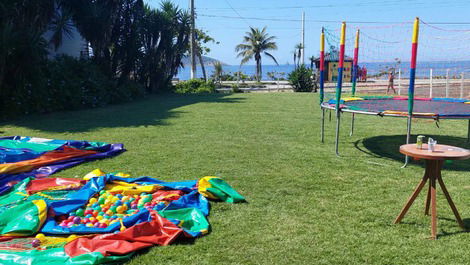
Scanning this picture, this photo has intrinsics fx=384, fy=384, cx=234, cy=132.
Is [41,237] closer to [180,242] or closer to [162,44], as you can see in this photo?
[180,242]

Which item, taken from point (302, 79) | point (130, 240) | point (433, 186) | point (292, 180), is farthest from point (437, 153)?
point (302, 79)

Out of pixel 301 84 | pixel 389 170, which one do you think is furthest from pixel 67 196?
pixel 301 84

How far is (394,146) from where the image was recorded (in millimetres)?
7070

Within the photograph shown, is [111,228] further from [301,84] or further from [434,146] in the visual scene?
[301,84]

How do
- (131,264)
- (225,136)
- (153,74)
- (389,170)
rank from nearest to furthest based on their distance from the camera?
(131,264), (389,170), (225,136), (153,74)

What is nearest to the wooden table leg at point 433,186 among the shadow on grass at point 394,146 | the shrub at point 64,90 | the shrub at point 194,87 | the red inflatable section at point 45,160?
the shadow on grass at point 394,146

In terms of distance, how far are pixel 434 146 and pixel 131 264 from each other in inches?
107

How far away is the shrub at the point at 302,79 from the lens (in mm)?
22812

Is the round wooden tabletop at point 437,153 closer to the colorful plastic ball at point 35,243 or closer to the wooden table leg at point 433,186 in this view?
the wooden table leg at point 433,186

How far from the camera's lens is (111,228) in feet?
10.8

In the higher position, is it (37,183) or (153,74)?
(153,74)

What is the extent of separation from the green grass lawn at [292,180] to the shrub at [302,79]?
40.8 ft

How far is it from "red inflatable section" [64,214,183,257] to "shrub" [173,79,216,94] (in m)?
18.8

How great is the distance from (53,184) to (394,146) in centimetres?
569
